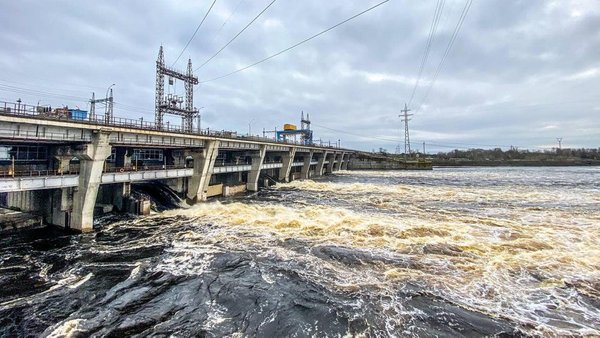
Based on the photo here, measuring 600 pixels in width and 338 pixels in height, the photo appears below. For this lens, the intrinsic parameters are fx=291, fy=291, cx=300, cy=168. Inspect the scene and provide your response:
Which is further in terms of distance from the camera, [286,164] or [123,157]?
[286,164]

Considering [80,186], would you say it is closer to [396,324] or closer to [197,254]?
[197,254]

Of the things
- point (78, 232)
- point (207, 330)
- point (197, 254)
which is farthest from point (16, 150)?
point (207, 330)

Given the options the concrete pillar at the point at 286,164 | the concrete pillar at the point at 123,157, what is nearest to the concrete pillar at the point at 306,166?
the concrete pillar at the point at 286,164

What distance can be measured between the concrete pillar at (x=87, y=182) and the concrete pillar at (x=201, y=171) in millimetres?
13168

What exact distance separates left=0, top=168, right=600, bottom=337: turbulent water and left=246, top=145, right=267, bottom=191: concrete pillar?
956 inches

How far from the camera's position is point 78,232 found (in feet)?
72.3

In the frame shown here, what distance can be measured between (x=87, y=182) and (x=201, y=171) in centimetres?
1424

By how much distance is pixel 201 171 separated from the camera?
35.8m

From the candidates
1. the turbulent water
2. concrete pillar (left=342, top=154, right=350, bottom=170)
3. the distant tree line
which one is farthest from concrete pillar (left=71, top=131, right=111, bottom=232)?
the distant tree line

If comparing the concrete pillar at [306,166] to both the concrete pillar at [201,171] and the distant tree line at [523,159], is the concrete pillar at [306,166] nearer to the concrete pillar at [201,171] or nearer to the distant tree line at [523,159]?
the concrete pillar at [201,171]

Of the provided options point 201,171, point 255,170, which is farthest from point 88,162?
point 255,170

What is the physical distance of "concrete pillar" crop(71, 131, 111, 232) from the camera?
2216cm

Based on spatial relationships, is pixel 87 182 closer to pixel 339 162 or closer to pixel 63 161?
pixel 63 161

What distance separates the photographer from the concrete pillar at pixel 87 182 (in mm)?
22156
